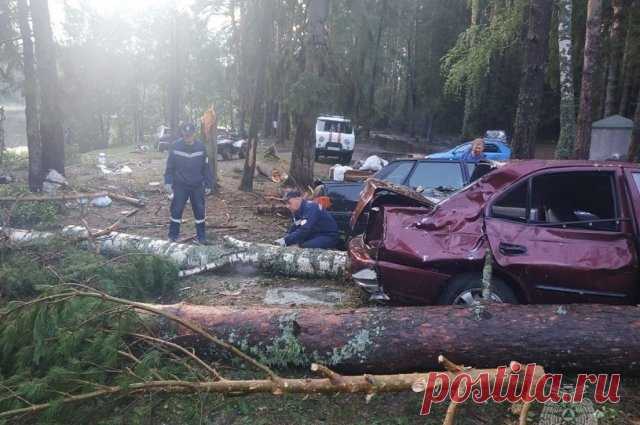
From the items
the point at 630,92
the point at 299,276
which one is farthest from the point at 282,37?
the point at 630,92

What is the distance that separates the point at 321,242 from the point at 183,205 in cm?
246

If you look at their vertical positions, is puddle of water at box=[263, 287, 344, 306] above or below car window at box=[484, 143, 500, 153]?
below

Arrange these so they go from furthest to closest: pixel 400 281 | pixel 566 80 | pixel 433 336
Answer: pixel 566 80 < pixel 400 281 < pixel 433 336

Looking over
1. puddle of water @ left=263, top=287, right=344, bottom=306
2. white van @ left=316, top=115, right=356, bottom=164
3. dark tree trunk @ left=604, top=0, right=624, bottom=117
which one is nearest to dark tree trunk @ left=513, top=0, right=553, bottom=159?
puddle of water @ left=263, top=287, right=344, bottom=306

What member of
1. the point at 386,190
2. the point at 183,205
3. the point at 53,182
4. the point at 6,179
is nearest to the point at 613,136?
the point at 386,190

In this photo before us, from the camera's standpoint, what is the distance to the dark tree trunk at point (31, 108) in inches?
484

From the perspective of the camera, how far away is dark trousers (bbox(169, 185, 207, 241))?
26.1 feet

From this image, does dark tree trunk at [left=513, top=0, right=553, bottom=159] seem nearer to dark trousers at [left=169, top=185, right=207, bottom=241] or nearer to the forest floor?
the forest floor

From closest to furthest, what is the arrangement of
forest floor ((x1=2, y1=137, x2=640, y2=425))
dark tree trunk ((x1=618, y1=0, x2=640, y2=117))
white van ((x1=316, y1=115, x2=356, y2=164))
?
forest floor ((x1=2, y1=137, x2=640, y2=425)), dark tree trunk ((x1=618, y1=0, x2=640, y2=117)), white van ((x1=316, y1=115, x2=356, y2=164))

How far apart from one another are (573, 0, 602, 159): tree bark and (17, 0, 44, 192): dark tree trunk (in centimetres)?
1244

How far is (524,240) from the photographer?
418cm

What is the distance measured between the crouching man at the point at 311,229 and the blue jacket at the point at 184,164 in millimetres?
1817

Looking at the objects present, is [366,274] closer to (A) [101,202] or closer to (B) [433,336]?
(B) [433,336]

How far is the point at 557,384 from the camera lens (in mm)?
3484
